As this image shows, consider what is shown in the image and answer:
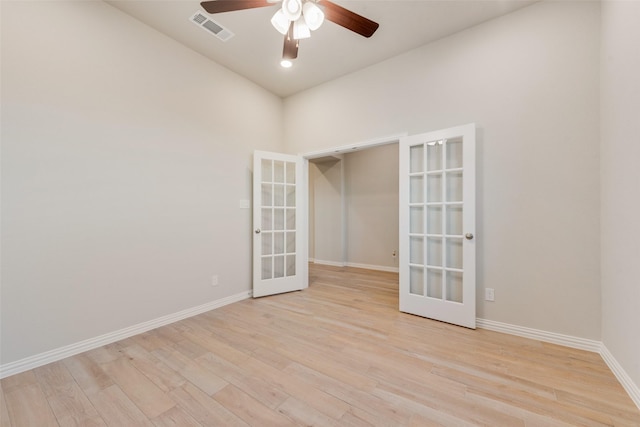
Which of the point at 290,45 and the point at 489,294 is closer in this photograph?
the point at 290,45

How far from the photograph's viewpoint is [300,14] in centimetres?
174

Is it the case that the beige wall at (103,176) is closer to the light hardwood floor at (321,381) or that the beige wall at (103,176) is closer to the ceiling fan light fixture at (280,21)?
the light hardwood floor at (321,381)

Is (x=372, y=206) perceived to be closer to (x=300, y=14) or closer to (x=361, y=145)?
(x=361, y=145)

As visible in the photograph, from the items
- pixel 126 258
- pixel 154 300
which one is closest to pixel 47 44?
pixel 126 258

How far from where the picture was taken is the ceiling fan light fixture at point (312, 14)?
1.67m

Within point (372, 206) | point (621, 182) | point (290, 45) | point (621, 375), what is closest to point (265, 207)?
point (290, 45)

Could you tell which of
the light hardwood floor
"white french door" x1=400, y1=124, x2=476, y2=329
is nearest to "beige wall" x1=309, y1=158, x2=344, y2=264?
"white french door" x1=400, y1=124, x2=476, y2=329

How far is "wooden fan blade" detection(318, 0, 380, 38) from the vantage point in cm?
174

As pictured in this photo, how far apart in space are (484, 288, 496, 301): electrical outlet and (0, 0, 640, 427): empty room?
0.01m

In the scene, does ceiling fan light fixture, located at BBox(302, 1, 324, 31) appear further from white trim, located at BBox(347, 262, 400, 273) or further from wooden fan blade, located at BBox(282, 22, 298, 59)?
white trim, located at BBox(347, 262, 400, 273)

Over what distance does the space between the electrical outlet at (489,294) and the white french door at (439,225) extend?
5.6 inches

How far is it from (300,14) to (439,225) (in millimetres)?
2284

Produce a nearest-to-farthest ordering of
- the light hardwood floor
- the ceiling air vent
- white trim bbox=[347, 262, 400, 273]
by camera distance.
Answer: the light hardwood floor
the ceiling air vent
white trim bbox=[347, 262, 400, 273]

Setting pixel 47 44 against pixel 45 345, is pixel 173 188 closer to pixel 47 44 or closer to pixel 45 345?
pixel 47 44
